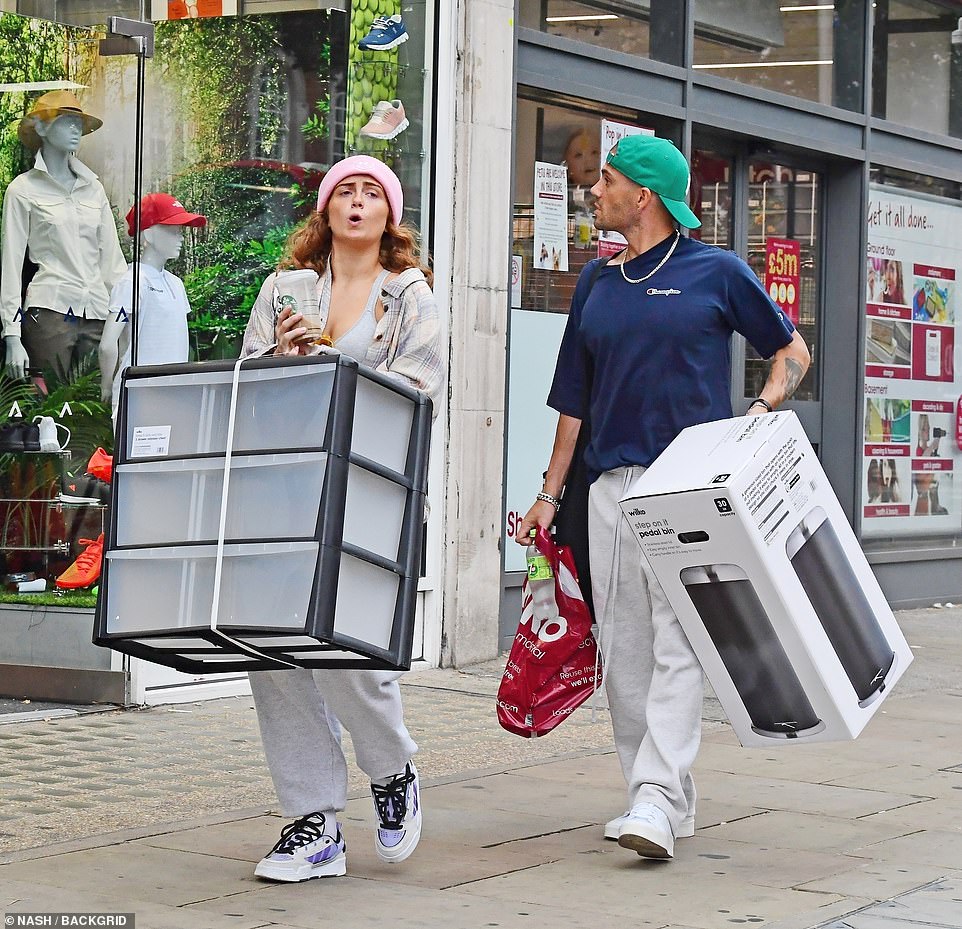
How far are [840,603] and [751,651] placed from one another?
0.28 metres

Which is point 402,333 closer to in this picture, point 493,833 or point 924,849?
point 493,833

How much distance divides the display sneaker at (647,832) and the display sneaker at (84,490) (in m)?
3.52

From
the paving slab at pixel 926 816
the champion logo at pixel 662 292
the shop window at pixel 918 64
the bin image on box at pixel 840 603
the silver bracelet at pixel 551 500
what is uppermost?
the shop window at pixel 918 64

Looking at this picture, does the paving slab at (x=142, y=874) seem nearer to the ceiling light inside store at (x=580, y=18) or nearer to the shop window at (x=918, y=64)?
the ceiling light inside store at (x=580, y=18)

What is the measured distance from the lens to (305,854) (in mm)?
4367

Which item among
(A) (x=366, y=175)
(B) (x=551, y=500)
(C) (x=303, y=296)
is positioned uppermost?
(A) (x=366, y=175)

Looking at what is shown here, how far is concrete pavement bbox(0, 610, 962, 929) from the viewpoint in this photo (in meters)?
4.13

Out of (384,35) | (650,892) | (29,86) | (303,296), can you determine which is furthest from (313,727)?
(384,35)

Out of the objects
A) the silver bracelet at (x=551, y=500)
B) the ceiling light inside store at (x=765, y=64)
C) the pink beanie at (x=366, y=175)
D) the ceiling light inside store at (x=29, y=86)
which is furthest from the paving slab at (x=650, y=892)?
the ceiling light inside store at (x=765, y=64)

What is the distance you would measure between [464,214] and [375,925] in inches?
197

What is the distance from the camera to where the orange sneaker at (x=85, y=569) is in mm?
7336

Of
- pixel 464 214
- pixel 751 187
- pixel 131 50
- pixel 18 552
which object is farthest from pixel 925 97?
pixel 18 552

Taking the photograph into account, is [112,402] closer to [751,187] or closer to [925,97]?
[751,187]

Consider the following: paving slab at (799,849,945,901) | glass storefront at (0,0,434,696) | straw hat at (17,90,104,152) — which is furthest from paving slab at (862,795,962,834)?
straw hat at (17,90,104,152)
